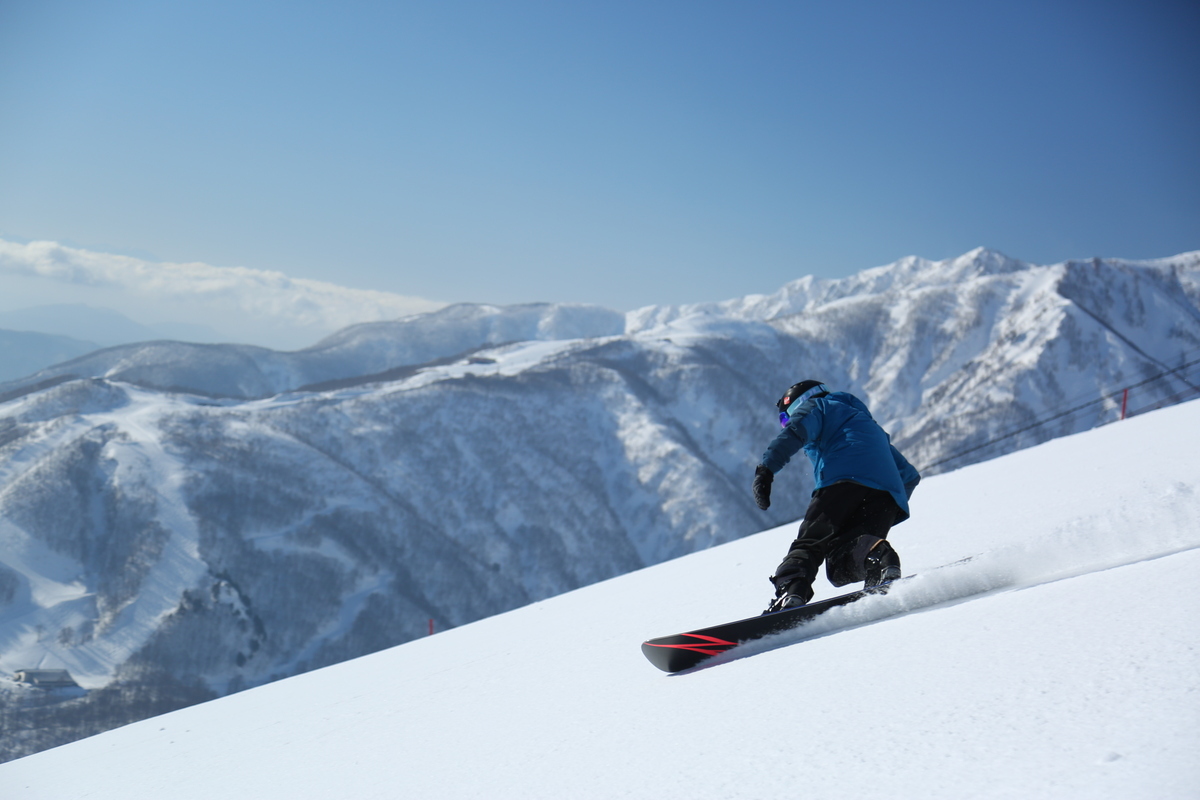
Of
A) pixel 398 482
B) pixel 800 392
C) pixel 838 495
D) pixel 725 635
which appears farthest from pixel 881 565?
pixel 398 482

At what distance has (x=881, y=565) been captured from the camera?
473cm

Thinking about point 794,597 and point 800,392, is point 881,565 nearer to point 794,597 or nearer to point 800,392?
point 794,597

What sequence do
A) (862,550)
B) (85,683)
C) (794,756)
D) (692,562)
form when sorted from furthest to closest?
(85,683) → (692,562) → (862,550) → (794,756)

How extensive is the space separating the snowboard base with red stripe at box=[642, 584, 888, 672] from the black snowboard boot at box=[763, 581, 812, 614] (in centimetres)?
36

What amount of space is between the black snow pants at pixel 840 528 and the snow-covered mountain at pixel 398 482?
65.2 m

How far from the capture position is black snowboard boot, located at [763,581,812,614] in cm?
473

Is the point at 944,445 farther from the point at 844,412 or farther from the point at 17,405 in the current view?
the point at 17,405

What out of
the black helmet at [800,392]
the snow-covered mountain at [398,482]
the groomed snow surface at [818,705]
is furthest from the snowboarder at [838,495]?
the snow-covered mountain at [398,482]

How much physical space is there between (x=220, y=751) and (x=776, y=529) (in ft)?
26.9

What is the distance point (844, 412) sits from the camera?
16.9 feet

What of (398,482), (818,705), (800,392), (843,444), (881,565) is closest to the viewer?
(818,705)

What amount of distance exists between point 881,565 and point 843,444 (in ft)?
2.83

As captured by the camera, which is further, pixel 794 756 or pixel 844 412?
pixel 844 412

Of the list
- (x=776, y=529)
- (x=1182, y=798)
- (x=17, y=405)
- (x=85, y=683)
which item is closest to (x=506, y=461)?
(x=85, y=683)
